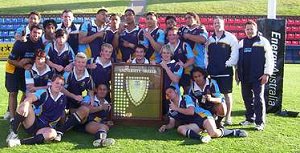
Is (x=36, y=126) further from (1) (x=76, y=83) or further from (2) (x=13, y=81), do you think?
(2) (x=13, y=81)

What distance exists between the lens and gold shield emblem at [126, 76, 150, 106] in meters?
6.33

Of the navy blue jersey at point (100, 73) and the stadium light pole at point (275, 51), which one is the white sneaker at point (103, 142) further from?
the stadium light pole at point (275, 51)

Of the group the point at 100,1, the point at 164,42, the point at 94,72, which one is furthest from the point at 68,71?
the point at 100,1

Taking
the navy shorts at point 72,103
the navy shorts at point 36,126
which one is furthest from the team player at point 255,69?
the navy shorts at point 36,126

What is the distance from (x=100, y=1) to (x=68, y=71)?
88.5ft

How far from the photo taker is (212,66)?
6.48 metres

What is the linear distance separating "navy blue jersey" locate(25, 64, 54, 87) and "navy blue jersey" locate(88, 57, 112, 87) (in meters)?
0.64

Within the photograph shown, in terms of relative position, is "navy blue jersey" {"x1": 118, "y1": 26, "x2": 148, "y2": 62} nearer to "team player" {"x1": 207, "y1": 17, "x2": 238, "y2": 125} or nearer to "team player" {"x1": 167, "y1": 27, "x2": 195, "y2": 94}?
"team player" {"x1": 167, "y1": 27, "x2": 195, "y2": 94}

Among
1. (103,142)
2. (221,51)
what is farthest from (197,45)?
(103,142)

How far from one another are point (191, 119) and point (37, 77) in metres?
2.25

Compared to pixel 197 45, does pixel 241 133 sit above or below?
below

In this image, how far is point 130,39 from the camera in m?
6.77

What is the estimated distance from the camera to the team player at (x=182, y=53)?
6480 millimetres

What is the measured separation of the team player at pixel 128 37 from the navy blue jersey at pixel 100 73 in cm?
52
